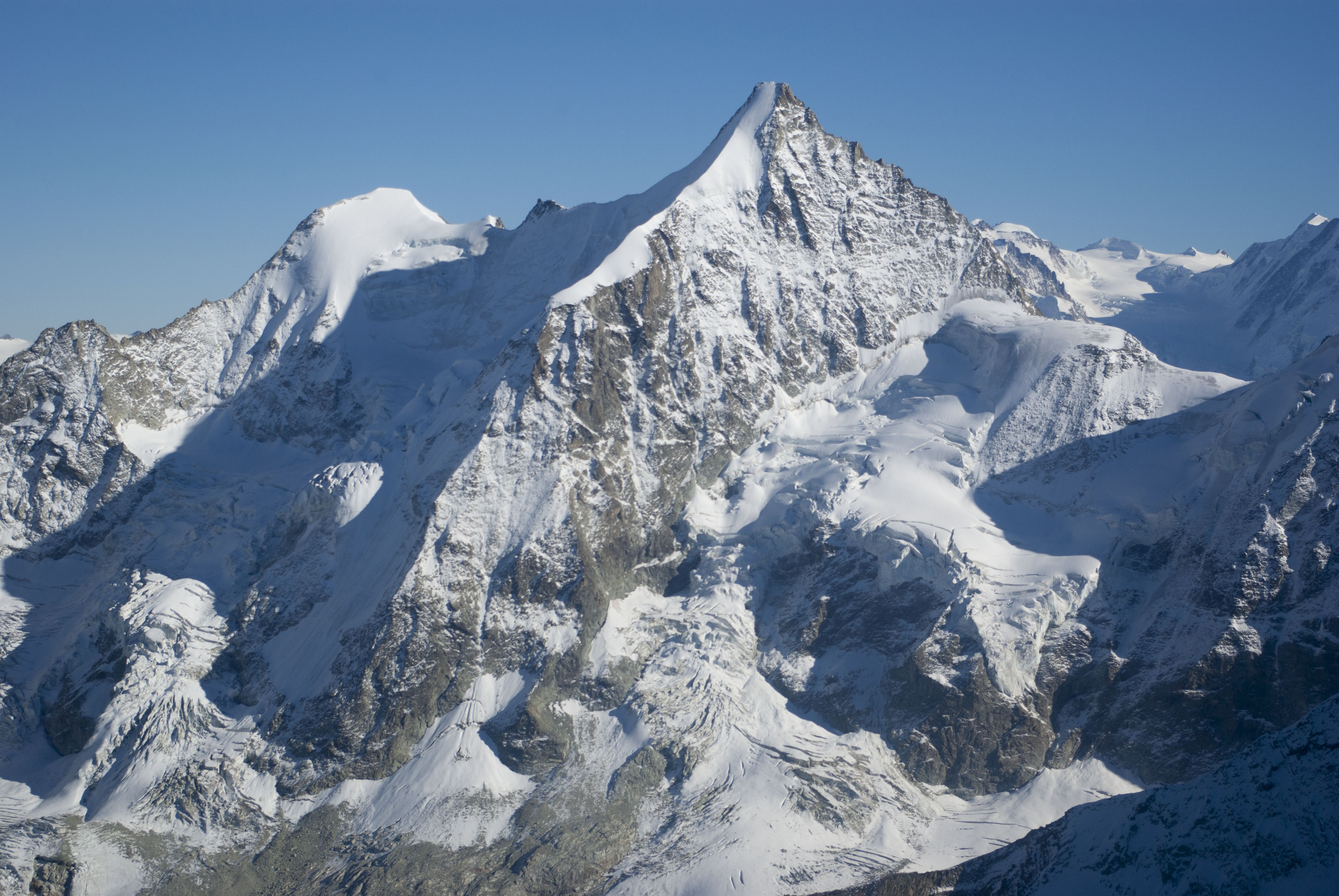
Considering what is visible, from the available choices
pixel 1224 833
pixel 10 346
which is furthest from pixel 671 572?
pixel 10 346

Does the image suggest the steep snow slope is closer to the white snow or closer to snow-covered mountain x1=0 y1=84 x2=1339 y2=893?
snow-covered mountain x1=0 y1=84 x2=1339 y2=893

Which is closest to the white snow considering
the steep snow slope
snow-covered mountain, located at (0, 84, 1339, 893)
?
snow-covered mountain, located at (0, 84, 1339, 893)

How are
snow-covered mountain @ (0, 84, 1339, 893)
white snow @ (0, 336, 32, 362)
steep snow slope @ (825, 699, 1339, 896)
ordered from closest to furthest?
steep snow slope @ (825, 699, 1339, 896), snow-covered mountain @ (0, 84, 1339, 893), white snow @ (0, 336, 32, 362)

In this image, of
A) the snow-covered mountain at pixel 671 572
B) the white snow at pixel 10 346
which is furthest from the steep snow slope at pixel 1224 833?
the white snow at pixel 10 346

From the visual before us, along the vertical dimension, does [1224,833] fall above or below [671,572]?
below

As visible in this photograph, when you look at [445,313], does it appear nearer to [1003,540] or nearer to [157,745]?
[157,745]

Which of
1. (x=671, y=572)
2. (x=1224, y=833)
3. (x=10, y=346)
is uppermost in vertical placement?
(x=10, y=346)

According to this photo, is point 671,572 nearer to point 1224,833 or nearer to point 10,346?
point 1224,833

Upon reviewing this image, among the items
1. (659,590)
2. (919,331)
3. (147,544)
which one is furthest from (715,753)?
(147,544)

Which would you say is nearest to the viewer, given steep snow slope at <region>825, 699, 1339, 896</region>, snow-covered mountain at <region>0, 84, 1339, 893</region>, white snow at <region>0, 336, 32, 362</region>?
steep snow slope at <region>825, 699, 1339, 896</region>
